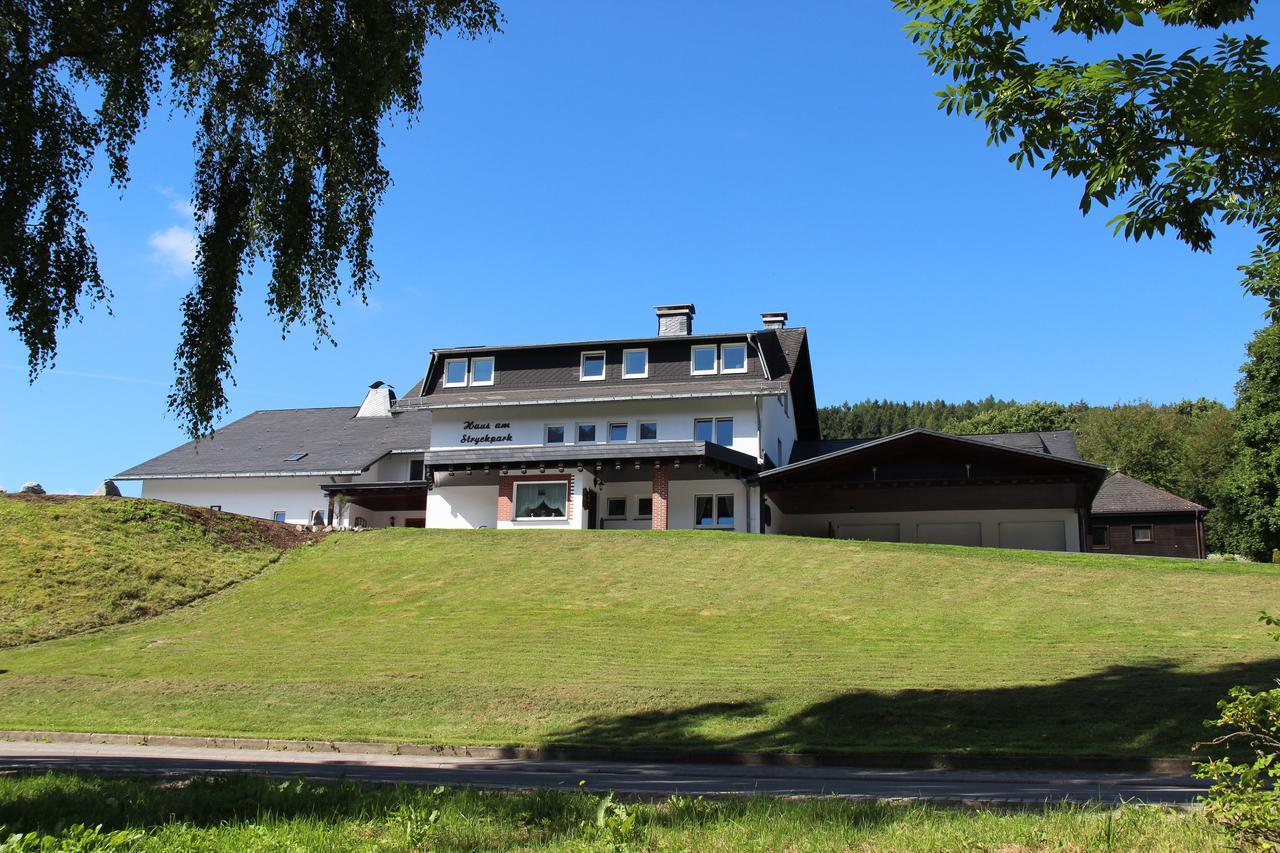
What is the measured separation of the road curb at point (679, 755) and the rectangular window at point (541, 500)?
2378 cm

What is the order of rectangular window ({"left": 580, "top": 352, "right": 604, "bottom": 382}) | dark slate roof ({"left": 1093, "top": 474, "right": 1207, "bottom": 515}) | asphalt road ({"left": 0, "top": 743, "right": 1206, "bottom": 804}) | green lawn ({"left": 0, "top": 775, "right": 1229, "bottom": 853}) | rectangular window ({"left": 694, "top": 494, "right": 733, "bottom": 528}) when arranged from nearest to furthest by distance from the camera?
1. green lawn ({"left": 0, "top": 775, "right": 1229, "bottom": 853})
2. asphalt road ({"left": 0, "top": 743, "right": 1206, "bottom": 804})
3. rectangular window ({"left": 694, "top": 494, "right": 733, "bottom": 528})
4. rectangular window ({"left": 580, "top": 352, "right": 604, "bottom": 382})
5. dark slate roof ({"left": 1093, "top": 474, "right": 1207, "bottom": 515})

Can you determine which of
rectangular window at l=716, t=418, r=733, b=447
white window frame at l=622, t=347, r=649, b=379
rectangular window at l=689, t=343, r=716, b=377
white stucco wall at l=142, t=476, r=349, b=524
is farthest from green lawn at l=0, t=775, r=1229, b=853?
white stucco wall at l=142, t=476, r=349, b=524

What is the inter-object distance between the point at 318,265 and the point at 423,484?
107 feet

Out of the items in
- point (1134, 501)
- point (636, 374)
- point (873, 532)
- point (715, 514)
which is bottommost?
point (873, 532)

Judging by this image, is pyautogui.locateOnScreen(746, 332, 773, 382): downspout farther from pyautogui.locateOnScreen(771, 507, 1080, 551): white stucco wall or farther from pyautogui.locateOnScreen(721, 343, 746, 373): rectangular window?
pyautogui.locateOnScreen(771, 507, 1080, 551): white stucco wall

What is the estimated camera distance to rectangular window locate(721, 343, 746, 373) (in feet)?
138

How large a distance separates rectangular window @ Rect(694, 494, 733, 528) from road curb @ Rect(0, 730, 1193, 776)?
25535 mm

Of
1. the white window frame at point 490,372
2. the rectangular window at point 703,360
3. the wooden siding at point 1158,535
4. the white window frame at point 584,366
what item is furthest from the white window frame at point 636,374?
the wooden siding at point 1158,535

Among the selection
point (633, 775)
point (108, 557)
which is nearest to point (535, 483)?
point (108, 557)

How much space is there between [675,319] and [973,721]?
3535 cm

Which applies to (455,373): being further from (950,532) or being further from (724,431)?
(950,532)

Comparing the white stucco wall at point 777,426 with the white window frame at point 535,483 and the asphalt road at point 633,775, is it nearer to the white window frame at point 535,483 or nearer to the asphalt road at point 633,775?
the white window frame at point 535,483

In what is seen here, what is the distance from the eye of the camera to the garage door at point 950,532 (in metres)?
39.1

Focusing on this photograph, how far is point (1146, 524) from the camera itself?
152 ft
